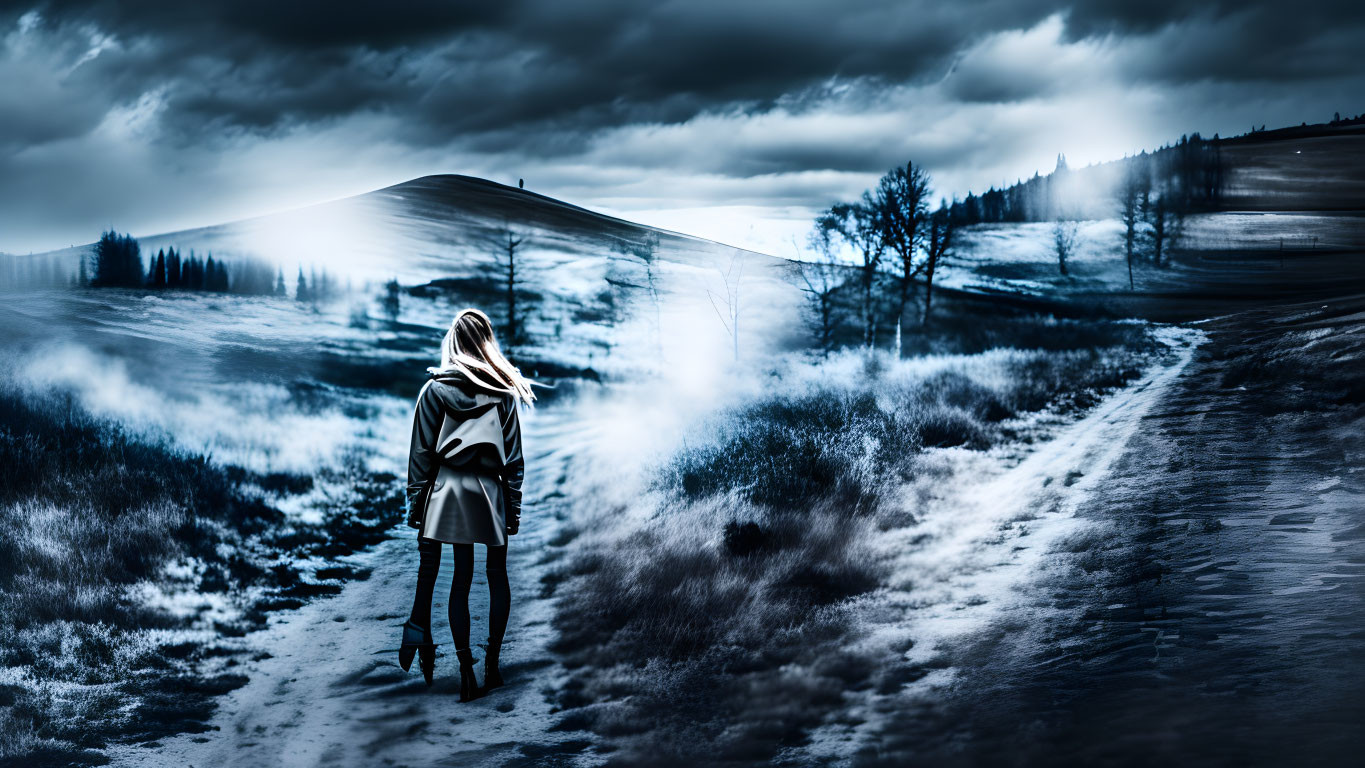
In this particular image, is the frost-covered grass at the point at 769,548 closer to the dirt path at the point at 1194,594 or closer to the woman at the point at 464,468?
the dirt path at the point at 1194,594

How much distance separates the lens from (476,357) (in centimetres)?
541

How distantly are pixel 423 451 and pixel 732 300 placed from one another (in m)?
4.66

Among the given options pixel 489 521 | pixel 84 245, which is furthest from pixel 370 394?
pixel 489 521

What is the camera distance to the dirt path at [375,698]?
201 inches

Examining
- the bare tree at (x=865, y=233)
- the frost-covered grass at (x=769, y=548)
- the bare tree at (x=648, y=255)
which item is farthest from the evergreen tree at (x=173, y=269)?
the bare tree at (x=865, y=233)

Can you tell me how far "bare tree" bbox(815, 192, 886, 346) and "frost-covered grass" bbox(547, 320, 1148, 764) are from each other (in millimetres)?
439

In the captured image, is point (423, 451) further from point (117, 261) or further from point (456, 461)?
point (117, 261)

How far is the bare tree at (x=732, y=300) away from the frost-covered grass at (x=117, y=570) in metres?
3.83

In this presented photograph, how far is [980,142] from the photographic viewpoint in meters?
8.97

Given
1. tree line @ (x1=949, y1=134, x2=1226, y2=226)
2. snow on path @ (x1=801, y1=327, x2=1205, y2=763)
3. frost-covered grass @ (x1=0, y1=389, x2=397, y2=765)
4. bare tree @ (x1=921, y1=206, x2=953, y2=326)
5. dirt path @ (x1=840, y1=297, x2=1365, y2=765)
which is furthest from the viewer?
bare tree @ (x1=921, y1=206, x2=953, y2=326)

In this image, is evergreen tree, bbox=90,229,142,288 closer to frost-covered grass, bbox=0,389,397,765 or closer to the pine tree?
the pine tree

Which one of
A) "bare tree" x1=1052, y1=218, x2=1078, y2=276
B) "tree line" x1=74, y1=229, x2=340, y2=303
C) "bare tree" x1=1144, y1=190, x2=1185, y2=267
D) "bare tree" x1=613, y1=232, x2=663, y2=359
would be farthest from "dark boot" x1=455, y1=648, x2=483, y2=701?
"bare tree" x1=1144, y1=190, x2=1185, y2=267

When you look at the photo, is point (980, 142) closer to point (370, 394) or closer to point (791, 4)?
point (791, 4)

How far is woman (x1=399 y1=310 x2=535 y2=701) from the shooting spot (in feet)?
17.4
